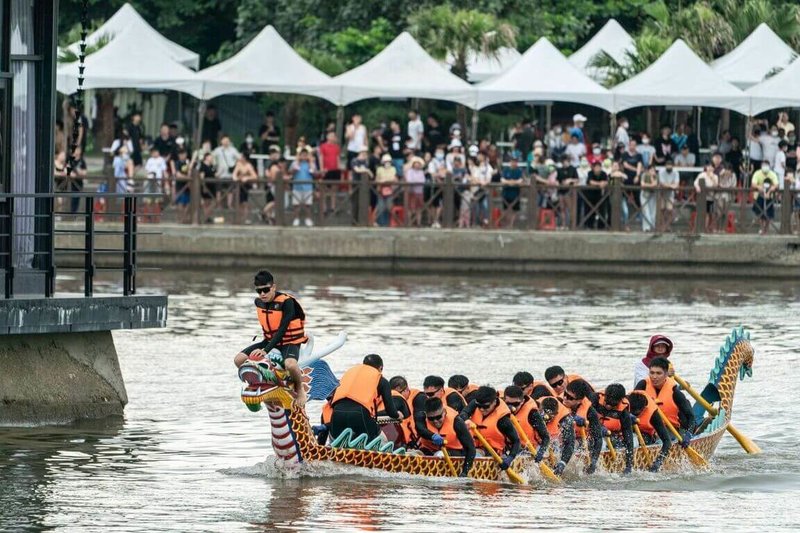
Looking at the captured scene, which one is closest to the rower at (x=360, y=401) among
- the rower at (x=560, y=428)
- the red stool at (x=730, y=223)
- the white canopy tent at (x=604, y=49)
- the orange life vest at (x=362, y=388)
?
the orange life vest at (x=362, y=388)

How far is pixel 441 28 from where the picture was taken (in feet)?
146

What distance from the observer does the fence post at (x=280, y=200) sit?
1470 inches

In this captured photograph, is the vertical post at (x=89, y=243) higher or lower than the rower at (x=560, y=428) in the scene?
higher

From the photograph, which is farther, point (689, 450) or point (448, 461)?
point (689, 450)

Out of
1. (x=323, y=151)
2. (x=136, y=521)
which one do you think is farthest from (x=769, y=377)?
(x=323, y=151)

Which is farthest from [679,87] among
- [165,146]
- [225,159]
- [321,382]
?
[321,382]

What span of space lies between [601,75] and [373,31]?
5.31 m

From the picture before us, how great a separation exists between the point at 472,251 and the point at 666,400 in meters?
17.4

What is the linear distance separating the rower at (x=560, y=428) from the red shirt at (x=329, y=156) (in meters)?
19.4

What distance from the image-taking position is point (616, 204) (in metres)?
37.3

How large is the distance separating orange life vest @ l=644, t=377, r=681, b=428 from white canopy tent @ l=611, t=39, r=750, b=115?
18.9 metres

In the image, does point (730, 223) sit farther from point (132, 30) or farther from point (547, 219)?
point (132, 30)

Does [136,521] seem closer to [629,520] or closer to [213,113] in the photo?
[629,520]

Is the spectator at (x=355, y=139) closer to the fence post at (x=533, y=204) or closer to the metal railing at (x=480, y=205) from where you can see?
the metal railing at (x=480, y=205)
